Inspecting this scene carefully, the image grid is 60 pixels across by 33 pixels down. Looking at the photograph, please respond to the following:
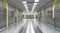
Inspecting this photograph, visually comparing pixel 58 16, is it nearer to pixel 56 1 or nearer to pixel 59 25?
pixel 59 25

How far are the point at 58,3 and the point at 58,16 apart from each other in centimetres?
146

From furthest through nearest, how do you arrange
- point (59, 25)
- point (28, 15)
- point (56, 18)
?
1. point (28, 15)
2. point (56, 18)
3. point (59, 25)

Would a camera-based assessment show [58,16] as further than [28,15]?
No

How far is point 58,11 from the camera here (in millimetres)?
8906

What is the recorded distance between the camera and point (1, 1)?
902 cm

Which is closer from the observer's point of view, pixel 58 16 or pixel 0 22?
pixel 0 22

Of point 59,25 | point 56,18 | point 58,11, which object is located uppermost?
point 58,11

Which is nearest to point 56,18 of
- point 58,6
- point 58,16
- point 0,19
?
point 58,16

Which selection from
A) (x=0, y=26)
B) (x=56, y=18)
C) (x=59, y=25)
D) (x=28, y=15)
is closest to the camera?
(x=0, y=26)

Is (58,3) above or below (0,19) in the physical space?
above

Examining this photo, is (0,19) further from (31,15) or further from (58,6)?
(31,15)

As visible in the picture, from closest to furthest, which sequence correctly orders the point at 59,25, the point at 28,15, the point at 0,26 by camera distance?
1. the point at 0,26
2. the point at 59,25
3. the point at 28,15

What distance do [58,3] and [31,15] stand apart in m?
34.6

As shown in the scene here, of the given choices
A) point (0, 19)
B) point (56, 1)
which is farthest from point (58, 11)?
point (0, 19)
